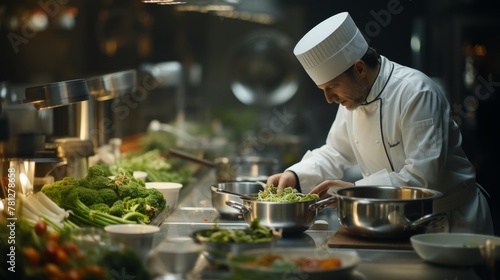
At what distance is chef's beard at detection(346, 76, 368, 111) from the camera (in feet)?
11.2

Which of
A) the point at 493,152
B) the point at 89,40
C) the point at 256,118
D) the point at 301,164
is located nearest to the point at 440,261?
the point at 301,164

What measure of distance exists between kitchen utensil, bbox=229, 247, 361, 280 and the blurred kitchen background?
108 inches

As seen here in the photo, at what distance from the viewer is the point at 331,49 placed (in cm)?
332

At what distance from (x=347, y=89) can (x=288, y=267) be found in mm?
1445

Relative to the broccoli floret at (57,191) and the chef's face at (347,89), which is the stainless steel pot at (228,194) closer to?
the chef's face at (347,89)

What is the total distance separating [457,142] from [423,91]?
0.36 m

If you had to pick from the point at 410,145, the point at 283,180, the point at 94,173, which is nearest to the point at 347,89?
the point at 410,145

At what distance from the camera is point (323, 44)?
11.0ft

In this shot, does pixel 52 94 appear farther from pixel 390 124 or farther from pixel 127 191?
pixel 390 124

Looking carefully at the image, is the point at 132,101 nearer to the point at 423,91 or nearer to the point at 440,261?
the point at 423,91

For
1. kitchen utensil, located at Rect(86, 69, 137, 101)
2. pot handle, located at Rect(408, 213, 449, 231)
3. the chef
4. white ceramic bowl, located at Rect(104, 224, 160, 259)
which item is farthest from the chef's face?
kitchen utensil, located at Rect(86, 69, 137, 101)

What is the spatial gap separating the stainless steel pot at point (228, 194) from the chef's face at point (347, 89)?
66 centimetres

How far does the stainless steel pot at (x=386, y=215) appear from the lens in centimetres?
272

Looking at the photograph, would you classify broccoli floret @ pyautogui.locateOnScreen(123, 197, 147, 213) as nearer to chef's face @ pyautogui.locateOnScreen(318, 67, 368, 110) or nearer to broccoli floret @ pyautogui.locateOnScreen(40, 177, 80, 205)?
broccoli floret @ pyautogui.locateOnScreen(40, 177, 80, 205)
